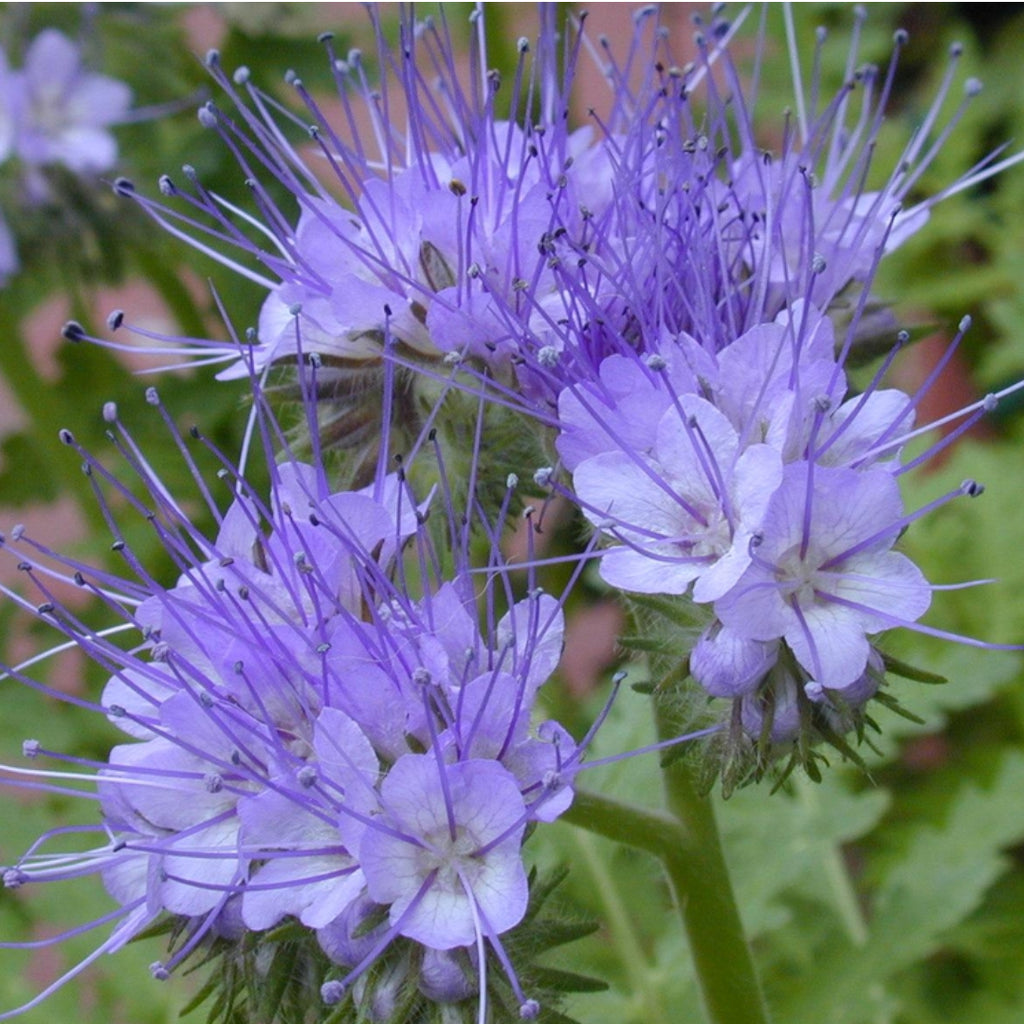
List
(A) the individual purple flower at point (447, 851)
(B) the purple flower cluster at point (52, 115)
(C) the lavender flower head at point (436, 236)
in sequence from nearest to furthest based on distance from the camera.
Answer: (A) the individual purple flower at point (447, 851), (C) the lavender flower head at point (436, 236), (B) the purple flower cluster at point (52, 115)

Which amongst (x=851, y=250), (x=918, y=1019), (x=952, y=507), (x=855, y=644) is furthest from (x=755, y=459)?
(x=952, y=507)

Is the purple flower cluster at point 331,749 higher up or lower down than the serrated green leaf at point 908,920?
higher up

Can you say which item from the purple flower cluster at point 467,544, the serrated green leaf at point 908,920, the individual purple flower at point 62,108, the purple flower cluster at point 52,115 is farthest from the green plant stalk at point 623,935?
the individual purple flower at point 62,108

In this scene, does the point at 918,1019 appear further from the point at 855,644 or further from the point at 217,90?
the point at 217,90

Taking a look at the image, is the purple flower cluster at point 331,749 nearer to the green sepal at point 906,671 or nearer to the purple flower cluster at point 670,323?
the purple flower cluster at point 670,323

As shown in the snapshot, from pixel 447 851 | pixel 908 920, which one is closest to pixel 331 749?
pixel 447 851

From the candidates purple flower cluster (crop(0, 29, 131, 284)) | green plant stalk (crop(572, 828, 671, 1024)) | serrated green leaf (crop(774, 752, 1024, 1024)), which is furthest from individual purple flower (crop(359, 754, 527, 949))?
purple flower cluster (crop(0, 29, 131, 284))

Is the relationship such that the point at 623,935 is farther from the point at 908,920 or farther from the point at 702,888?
the point at 702,888
